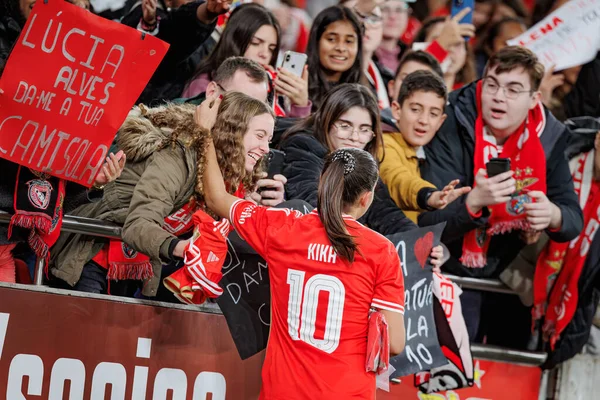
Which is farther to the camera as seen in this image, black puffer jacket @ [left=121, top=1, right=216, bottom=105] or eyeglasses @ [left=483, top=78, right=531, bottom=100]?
eyeglasses @ [left=483, top=78, right=531, bottom=100]

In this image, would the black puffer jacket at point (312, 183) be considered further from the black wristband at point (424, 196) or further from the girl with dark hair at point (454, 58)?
the girl with dark hair at point (454, 58)

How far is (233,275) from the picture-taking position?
4484 mm

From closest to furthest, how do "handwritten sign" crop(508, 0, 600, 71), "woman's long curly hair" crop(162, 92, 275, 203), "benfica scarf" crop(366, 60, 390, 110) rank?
"woman's long curly hair" crop(162, 92, 275, 203), "benfica scarf" crop(366, 60, 390, 110), "handwritten sign" crop(508, 0, 600, 71)

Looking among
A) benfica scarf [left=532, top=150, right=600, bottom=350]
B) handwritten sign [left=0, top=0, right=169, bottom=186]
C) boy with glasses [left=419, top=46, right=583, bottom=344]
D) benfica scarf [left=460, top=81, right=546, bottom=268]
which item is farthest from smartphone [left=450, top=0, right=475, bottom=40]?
handwritten sign [left=0, top=0, right=169, bottom=186]

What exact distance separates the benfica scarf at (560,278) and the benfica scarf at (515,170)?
37cm

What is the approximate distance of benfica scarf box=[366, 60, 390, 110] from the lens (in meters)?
6.65

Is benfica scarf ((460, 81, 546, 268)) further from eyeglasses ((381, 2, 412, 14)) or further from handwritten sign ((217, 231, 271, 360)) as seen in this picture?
eyeglasses ((381, 2, 412, 14))

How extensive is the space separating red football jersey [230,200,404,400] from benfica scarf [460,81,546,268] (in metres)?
1.88

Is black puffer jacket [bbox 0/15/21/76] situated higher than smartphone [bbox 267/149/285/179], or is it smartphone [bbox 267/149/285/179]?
black puffer jacket [bbox 0/15/21/76]

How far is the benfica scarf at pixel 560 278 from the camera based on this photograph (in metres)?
5.77

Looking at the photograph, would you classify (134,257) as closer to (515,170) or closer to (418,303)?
(418,303)

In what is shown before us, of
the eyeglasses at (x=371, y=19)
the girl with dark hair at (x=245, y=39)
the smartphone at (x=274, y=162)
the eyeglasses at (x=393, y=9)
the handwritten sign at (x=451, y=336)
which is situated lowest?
the handwritten sign at (x=451, y=336)

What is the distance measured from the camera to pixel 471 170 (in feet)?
19.0

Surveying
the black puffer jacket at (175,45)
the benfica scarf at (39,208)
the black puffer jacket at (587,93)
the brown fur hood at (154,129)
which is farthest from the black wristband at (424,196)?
the black puffer jacket at (587,93)
